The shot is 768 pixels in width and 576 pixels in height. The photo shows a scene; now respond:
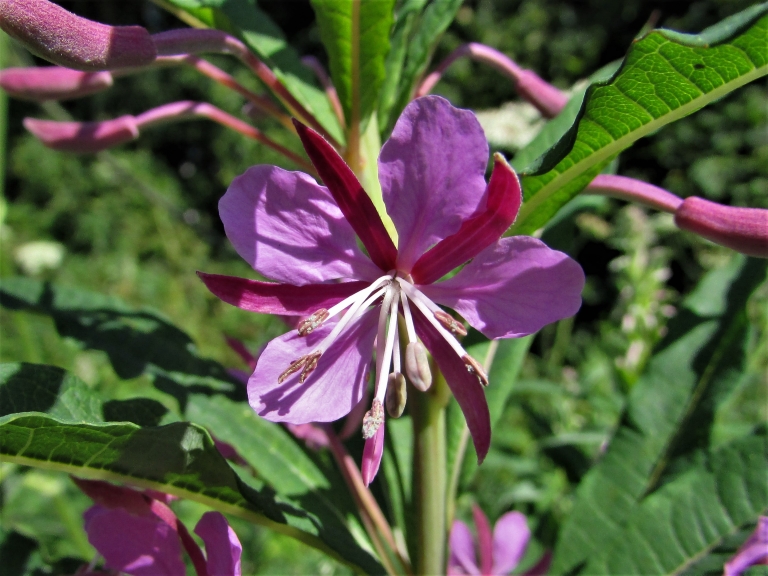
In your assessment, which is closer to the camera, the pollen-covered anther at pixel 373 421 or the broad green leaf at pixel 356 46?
the pollen-covered anther at pixel 373 421

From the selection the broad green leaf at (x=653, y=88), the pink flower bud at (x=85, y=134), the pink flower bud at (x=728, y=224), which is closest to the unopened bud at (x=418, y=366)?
the broad green leaf at (x=653, y=88)

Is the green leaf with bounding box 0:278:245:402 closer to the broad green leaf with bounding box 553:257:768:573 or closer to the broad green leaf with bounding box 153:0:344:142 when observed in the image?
the broad green leaf with bounding box 153:0:344:142

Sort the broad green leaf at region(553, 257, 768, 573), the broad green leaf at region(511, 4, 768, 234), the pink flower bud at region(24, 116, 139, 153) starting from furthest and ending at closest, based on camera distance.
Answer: the broad green leaf at region(553, 257, 768, 573) < the pink flower bud at region(24, 116, 139, 153) < the broad green leaf at region(511, 4, 768, 234)

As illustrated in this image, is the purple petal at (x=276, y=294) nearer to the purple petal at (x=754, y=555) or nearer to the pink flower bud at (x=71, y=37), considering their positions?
the pink flower bud at (x=71, y=37)

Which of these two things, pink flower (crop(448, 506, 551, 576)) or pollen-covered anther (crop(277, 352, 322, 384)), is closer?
pollen-covered anther (crop(277, 352, 322, 384))

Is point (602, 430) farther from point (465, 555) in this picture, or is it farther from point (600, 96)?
Result: point (600, 96)

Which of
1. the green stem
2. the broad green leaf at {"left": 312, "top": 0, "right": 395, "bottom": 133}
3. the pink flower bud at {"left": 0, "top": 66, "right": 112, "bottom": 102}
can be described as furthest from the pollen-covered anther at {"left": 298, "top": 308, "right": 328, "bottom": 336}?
the pink flower bud at {"left": 0, "top": 66, "right": 112, "bottom": 102}

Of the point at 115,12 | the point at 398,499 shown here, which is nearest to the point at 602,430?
the point at 398,499

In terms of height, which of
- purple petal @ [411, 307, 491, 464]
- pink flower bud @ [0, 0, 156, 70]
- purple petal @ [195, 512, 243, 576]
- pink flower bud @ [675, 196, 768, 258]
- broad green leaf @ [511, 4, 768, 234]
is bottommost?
purple petal @ [195, 512, 243, 576]
